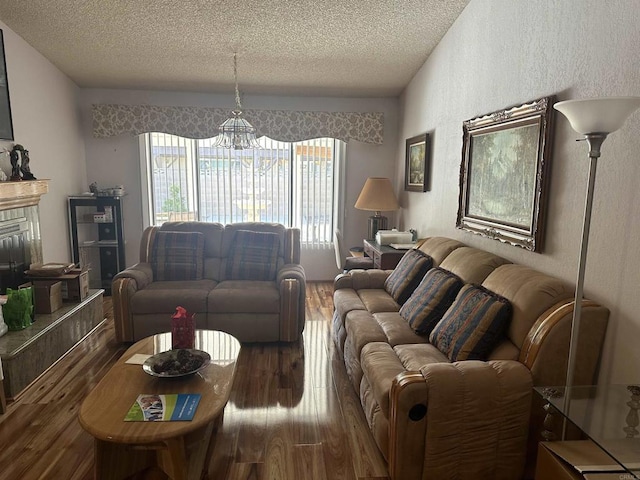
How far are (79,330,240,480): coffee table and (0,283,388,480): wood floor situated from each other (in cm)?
16

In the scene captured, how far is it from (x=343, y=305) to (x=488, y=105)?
5.87 feet

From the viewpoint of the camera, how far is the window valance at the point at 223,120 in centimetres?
500

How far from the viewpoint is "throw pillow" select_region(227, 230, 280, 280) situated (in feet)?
12.8

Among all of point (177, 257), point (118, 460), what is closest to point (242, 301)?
point (177, 257)

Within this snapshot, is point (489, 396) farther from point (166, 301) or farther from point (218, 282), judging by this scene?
point (218, 282)

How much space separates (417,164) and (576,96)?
2.39 meters

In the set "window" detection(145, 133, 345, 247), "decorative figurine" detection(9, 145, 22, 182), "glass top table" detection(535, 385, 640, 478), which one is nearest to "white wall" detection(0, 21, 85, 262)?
"decorative figurine" detection(9, 145, 22, 182)

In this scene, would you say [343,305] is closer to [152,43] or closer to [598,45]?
[598,45]

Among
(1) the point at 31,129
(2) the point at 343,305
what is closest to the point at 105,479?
(2) the point at 343,305

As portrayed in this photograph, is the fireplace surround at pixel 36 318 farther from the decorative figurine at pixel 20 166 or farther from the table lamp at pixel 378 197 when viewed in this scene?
the table lamp at pixel 378 197

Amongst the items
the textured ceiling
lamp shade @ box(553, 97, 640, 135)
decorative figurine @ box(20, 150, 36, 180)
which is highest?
the textured ceiling

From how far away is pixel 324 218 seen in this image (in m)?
5.69

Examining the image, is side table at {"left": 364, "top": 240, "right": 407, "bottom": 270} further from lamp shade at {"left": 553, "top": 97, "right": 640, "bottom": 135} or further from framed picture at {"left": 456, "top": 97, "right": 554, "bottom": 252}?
lamp shade at {"left": 553, "top": 97, "right": 640, "bottom": 135}

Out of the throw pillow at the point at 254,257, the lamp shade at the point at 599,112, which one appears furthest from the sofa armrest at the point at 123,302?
the lamp shade at the point at 599,112
